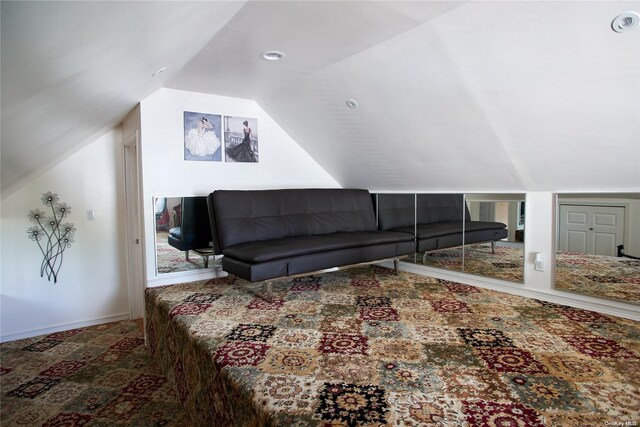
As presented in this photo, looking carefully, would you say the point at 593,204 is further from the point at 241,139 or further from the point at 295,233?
the point at 241,139

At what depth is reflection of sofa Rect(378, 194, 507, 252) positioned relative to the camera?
371 cm

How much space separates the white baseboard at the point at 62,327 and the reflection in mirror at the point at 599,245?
Result: 4498mm

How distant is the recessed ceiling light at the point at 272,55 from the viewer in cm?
275

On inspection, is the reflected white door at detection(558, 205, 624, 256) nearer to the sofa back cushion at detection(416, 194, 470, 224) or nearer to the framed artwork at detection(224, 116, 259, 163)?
the sofa back cushion at detection(416, 194, 470, 224)

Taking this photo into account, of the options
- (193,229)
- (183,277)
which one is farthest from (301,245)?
(183,277)

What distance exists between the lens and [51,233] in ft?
12.0

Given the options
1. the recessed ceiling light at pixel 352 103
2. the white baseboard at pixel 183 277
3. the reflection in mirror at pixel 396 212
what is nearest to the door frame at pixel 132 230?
the white baseboard at pixel 183 277

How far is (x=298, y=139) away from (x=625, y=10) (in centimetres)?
318

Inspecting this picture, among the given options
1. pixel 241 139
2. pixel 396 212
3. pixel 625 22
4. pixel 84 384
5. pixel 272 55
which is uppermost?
pixel 272 55

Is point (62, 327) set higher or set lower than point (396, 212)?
lower

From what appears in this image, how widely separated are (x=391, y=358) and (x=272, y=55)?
2381mm

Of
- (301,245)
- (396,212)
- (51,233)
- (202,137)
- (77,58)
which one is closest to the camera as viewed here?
(77,58)

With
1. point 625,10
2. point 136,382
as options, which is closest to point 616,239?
point 625,10

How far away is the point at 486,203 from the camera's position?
3.55 meters
